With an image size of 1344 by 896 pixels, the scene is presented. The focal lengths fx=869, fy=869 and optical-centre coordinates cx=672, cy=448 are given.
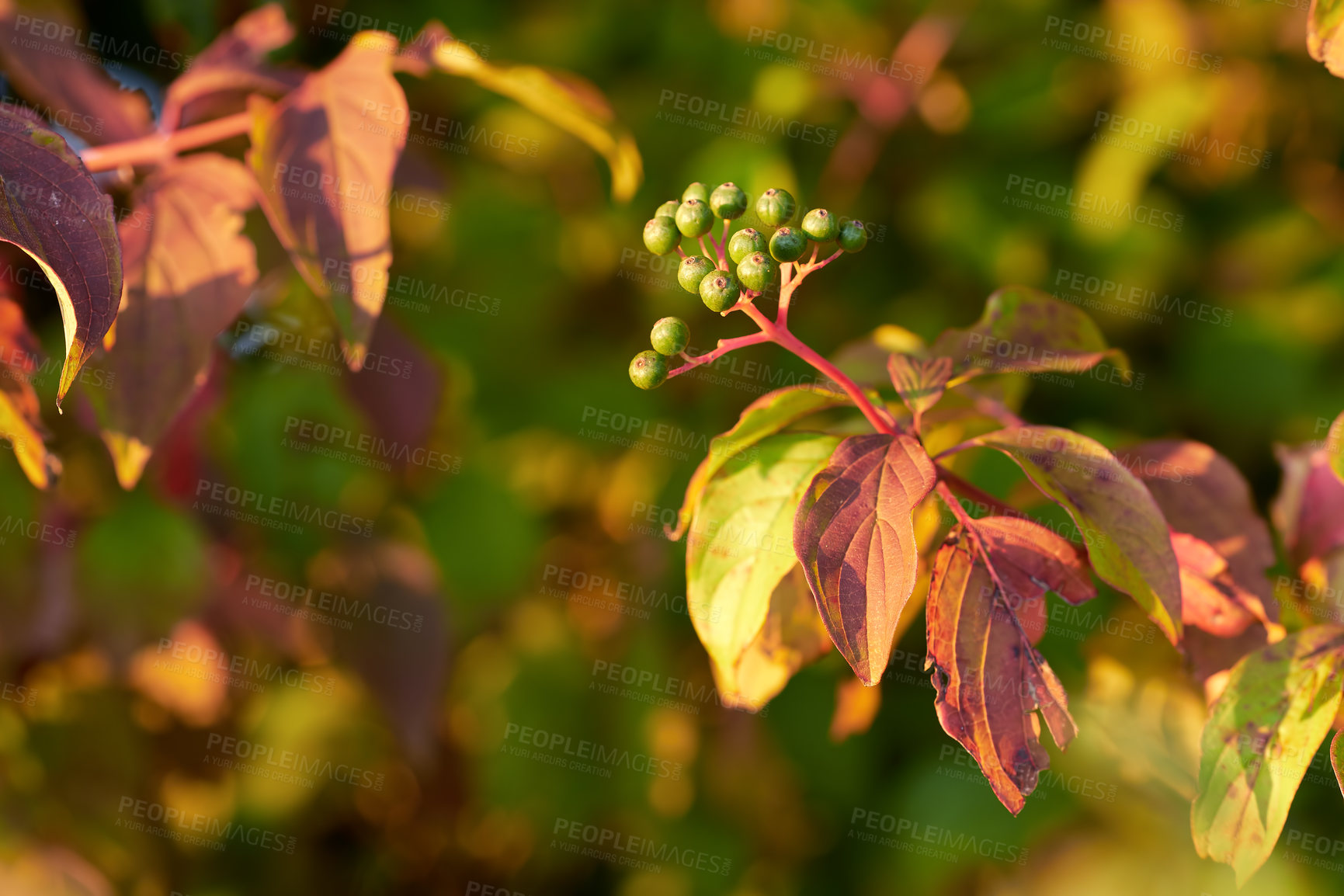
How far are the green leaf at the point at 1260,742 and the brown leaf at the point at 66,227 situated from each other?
103 cm

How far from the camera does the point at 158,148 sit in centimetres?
112

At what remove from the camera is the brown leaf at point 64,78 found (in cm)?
117

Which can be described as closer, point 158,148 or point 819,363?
point 819,363

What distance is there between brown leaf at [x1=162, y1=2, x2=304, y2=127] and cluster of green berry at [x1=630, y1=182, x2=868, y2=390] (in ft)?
2.05

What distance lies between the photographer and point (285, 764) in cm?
191

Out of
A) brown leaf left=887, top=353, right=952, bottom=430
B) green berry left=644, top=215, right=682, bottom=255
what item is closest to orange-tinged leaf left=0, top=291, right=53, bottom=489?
green berry left=644, top=215, right=682, bottom=255

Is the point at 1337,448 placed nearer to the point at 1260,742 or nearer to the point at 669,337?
the point at 1260,742

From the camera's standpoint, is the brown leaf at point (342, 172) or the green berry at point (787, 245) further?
the brown leaf at point (342, 172)

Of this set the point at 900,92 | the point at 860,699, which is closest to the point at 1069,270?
the point at 900,92

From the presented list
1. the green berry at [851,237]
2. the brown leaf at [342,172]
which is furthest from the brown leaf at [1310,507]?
the brown leaf at [342,172]

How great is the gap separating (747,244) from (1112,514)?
41cm

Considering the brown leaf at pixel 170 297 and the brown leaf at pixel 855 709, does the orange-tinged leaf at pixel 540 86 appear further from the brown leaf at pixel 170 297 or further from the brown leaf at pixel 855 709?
the brown leaf at pixel 855 709

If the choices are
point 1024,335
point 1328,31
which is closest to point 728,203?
point 1024,335

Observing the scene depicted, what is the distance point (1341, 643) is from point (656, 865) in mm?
1556
